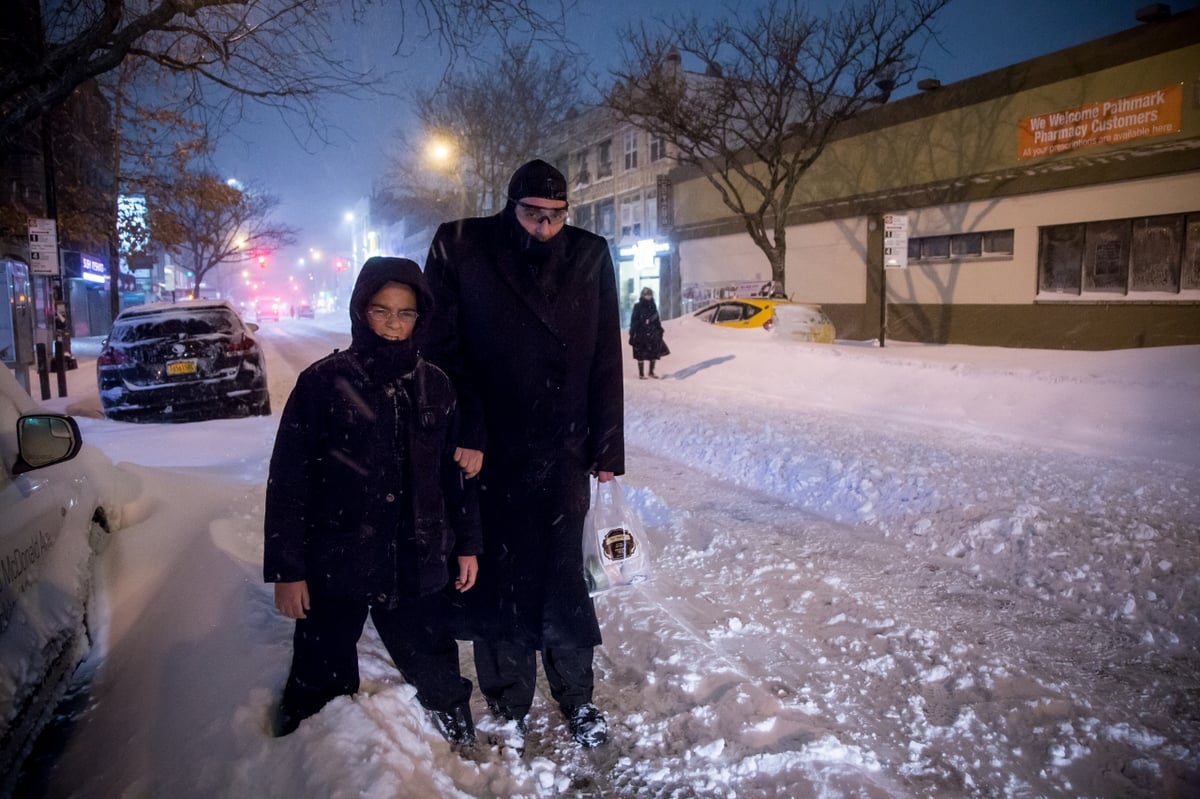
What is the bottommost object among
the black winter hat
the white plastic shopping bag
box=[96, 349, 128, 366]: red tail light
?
the white plastic shopping bag

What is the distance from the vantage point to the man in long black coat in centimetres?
284

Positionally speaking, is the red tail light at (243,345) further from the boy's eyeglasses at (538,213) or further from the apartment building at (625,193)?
the apartment building at (625,193)

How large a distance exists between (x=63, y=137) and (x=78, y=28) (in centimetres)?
1476

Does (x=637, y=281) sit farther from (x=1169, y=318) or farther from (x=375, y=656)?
(x=375, y=656)

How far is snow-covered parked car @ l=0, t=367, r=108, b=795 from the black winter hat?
186 cm

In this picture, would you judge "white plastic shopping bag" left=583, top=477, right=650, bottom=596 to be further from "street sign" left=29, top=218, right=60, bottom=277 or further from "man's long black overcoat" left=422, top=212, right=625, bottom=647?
"street sign" left=29, top=218, right=60, bottom=277

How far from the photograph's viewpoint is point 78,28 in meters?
9.18

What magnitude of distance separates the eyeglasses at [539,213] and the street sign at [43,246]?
13309 millimetres

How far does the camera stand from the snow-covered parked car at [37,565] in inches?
86.7

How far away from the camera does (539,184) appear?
2783 millimetres

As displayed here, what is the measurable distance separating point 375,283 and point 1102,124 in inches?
762

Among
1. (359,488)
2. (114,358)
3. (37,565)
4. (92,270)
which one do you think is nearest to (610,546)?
(359,488)

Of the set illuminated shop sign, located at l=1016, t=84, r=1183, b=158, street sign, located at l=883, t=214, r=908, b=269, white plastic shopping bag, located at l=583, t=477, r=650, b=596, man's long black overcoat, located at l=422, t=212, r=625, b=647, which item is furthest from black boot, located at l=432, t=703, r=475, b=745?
illuminated shop sign, located at l=1016, t=84, r=1183, b=158

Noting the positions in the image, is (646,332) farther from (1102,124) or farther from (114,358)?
(1102,124)
